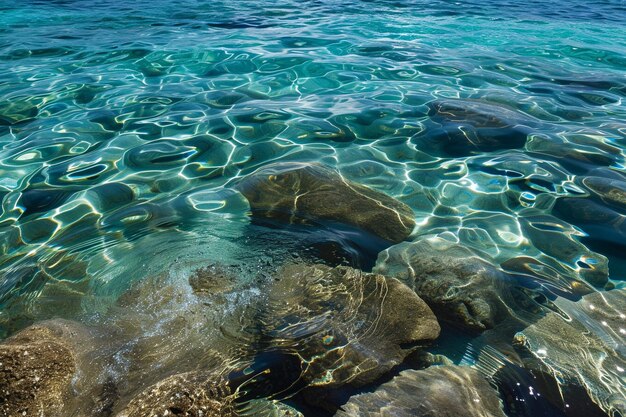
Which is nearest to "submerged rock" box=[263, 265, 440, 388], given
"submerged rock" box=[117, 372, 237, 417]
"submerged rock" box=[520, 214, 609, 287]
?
"submerged rock" box=[117, 372, 237, 417]

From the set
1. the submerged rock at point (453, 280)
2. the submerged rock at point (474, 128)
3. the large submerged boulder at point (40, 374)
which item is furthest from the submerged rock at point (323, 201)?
the large submerged boulder at point (40, 374)

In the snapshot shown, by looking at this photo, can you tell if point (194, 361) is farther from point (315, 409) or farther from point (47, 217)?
point (47, 217)

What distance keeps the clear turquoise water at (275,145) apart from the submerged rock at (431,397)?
1110 mm

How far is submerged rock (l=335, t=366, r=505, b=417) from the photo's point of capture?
6.83 feet

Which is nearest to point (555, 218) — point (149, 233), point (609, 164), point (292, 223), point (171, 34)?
point (609, 164)

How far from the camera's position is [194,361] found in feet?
7.82

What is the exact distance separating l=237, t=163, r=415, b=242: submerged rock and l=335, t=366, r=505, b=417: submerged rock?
1408 mm

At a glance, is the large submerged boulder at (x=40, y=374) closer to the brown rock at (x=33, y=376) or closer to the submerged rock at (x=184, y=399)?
the brown rock at (x=33, y=376)

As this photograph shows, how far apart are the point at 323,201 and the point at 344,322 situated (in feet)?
4.59

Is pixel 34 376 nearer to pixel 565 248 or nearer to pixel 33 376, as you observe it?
pixel 33 376

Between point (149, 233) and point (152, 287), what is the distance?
0.82 metres

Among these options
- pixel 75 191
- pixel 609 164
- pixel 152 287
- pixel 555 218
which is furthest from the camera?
pixel 609 164

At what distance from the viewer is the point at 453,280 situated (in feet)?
9.75

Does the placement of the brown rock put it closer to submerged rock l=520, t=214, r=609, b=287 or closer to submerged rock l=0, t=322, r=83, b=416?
submerged rock l=0, t=322, r=83, b=416
